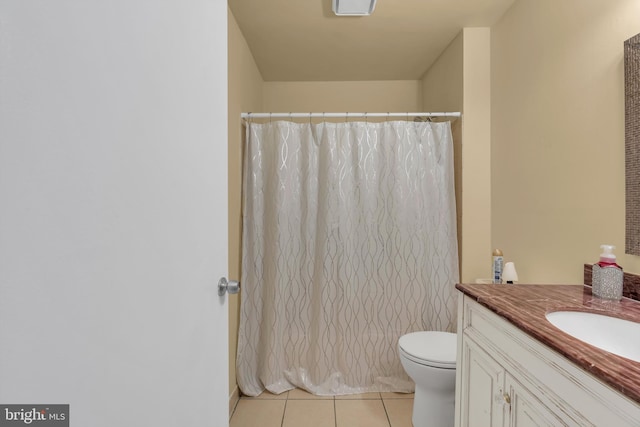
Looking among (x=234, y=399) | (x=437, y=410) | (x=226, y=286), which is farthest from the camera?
(x=234, y=399)

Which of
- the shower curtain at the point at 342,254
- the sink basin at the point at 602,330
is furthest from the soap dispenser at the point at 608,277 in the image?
the shower curtain at the point at 342,254

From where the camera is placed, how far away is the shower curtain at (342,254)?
201 centimetres

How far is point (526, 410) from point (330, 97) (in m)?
2.75

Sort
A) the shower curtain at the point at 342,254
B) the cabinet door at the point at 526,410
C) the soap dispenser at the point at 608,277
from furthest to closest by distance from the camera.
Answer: the shower curtain at the point at 342,254
the soap dispenser at the point at 608,277
the cabinet door at the point at 526,410

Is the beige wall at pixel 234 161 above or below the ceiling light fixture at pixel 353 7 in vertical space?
below

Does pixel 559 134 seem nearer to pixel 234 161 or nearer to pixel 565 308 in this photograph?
pixel 565 308

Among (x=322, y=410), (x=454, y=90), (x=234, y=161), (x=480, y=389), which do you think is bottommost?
(x=322, y=410)

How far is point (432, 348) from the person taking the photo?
1640mm

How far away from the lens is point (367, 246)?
6.64 ft

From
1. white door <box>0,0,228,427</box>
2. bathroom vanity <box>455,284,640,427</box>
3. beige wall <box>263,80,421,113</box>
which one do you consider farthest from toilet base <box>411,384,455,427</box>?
beige wall <box>263,80,421,113</box>

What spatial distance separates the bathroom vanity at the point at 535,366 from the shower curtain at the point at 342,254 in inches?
31.4

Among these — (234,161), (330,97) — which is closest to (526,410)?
(234,161)

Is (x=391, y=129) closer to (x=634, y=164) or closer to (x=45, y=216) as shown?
(x=634, y=164)

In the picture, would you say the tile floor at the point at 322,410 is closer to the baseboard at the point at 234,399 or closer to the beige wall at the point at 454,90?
the baseboard at the point at 234,399
